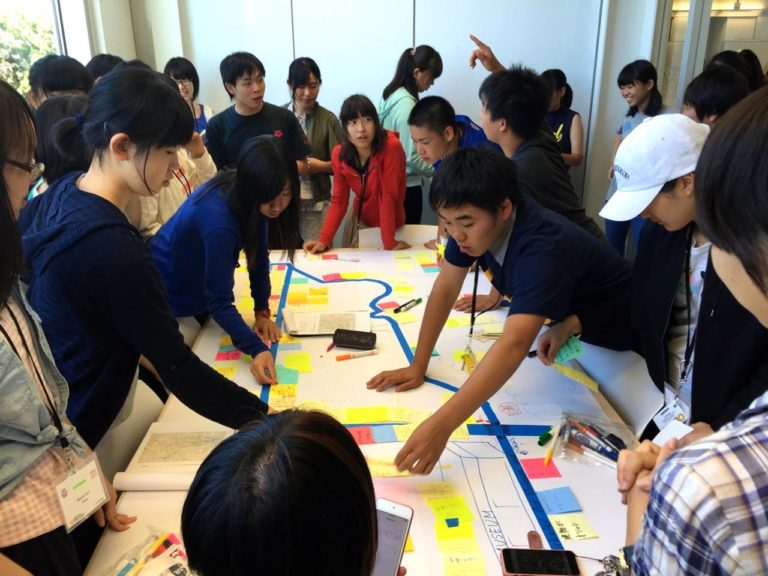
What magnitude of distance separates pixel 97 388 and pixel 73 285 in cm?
24

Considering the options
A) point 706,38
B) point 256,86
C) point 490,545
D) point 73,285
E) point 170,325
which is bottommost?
point 490,545

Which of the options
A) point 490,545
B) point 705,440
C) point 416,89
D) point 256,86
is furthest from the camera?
point 416,89

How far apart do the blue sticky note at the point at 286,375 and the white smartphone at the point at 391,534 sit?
2.50ft

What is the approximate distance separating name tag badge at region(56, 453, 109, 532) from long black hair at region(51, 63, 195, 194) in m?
0.55

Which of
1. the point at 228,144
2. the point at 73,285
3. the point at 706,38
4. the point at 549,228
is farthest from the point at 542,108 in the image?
the point at 706,38

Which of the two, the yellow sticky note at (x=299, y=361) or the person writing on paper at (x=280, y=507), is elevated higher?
the person writing on paper at (x=280, y=507)

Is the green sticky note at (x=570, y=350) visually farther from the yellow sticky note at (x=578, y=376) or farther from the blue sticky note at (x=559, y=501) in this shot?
the blue sticky note at (x=559, y=501)

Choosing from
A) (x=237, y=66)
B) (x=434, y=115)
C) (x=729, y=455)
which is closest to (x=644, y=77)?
(x=434, y=115)

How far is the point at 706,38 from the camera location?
3795 millimetres

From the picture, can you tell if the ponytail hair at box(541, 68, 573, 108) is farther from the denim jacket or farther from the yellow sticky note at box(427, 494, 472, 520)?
the denim jacket

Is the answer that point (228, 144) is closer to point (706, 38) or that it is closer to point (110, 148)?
point (110, 148)

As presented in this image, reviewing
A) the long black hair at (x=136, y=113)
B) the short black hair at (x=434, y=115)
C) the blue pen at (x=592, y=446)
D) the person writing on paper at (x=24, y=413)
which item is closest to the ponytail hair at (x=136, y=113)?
the long black hair at (x=136, y=113)

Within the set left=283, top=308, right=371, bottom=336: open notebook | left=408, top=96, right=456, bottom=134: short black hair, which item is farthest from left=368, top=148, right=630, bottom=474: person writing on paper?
left=408, top=96, right=456, bottom=134: short black hair

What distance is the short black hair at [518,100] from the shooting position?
2.01 metres
